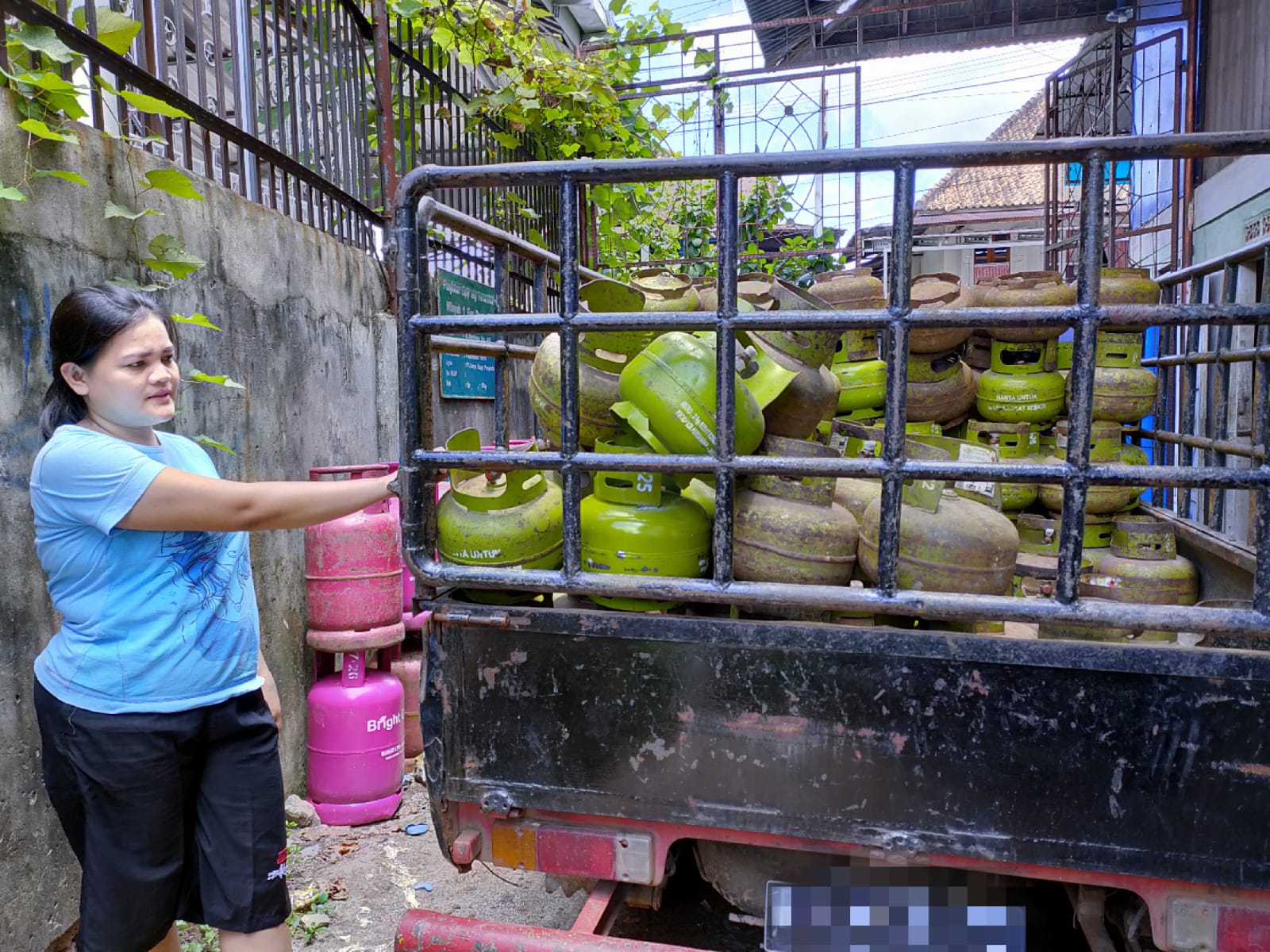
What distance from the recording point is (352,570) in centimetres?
365

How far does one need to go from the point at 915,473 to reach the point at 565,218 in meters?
0.86

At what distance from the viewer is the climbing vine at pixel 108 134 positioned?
2348 mm

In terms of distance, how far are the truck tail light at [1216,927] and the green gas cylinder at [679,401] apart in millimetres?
1204

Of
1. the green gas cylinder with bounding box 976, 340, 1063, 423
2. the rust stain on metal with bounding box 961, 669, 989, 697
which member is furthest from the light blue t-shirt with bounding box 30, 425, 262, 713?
the green gas cylinder with bounding box 976, 340, 1063, 423

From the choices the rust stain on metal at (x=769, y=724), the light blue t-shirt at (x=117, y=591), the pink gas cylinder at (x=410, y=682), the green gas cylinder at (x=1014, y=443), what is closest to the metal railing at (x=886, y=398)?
the rust stain on metal at (x=769, y=724)

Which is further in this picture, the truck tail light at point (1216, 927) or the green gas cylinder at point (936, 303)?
the green gas cylinder at point (936, 303)

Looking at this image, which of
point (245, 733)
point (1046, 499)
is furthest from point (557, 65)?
point (245, 733)

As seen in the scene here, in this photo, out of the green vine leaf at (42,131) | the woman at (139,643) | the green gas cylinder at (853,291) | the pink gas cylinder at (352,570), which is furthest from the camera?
the pink gas cylinder at (352,570)

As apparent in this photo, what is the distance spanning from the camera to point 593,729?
1.83 m

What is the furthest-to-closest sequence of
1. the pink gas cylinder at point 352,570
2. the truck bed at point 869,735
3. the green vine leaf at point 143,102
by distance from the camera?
the pink gas cylinder at point 352,570 < the green vine leaf at point 143,102 < the truck bed at point 869,735

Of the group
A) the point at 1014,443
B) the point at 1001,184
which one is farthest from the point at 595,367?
the point at 1001,184

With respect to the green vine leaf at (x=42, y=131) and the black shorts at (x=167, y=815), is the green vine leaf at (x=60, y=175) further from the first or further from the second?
the black shorts at (x=167, y=815)

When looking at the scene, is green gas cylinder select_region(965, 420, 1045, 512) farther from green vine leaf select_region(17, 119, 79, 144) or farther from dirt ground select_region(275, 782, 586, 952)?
green vine leaf select_region(17, 119, 79, 144)

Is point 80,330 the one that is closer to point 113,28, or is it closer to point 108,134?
point 108,134
